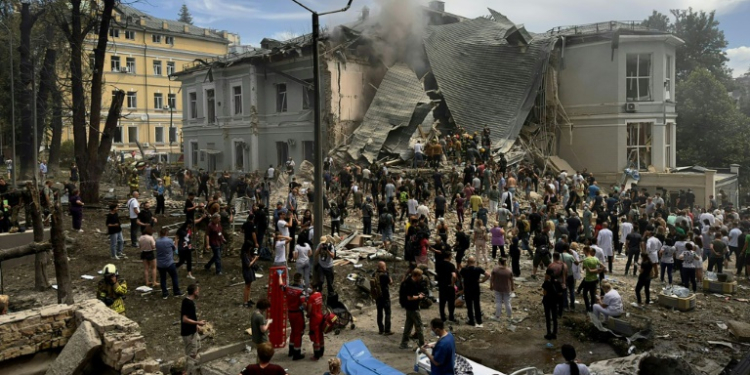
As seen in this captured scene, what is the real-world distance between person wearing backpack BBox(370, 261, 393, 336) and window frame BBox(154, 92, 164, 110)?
4965 centimetres

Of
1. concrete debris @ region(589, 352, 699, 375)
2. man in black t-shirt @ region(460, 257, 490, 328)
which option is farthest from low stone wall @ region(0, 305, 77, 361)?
concrete debris @ region(589, 352, 699, 375)

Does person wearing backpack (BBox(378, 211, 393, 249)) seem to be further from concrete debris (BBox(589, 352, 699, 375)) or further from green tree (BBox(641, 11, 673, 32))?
green tree (BBox(641, 11, 673, 32))

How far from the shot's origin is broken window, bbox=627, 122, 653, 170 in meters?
28.8

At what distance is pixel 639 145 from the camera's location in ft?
94.6

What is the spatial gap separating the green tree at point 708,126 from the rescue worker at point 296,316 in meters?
38.8

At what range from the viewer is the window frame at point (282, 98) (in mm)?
31938

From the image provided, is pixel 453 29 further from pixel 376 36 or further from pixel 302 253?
pixel 302 253

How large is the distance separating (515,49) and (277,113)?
14099 millimetres

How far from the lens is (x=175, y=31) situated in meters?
55.6

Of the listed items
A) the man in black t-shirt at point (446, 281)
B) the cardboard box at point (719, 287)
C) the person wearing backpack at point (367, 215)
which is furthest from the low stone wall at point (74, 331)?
the cardboard box at point (719, 287)

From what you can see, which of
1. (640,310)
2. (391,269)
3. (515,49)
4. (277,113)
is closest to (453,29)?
(515,49)

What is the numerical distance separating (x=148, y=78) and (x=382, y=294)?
4990cm

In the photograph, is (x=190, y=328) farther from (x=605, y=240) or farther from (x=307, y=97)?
(x=307, y=97)

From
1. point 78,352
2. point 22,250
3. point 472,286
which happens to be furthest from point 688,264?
point 22,250
